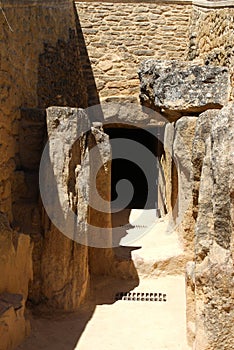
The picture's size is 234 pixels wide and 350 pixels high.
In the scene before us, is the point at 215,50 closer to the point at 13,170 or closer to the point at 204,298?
the point at 13,170

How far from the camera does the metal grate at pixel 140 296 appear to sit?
5.86 meters

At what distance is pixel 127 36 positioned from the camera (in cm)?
870

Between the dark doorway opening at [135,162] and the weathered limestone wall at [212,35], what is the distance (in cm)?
286

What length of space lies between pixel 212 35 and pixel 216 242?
5.22 meters

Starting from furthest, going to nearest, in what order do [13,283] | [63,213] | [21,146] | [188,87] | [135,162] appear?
[135,162], [188,87], [21,146], [63,213], [13,283]

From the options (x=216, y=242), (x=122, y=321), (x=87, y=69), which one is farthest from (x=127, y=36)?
(x=216, y=242)

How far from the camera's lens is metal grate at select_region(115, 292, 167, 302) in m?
5.86

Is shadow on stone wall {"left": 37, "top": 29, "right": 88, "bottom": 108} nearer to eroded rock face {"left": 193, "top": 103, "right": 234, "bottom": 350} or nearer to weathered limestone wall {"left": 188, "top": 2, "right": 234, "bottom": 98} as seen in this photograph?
weathered limestone wall {"left": 188, "top": 2, "right": 234, "bottom": 98}

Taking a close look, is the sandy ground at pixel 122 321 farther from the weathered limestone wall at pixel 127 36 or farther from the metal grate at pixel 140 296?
the weathered limestone wall at pixel 127 36

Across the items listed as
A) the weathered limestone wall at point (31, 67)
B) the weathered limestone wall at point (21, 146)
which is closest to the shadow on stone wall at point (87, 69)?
the weathered limestone wall at point (31, 67)

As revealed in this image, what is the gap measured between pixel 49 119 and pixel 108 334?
224 centimetres

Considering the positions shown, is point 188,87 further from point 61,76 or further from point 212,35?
point 61,76

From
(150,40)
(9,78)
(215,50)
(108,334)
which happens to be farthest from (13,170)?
(150,40)

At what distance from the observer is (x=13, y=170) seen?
5312mm
